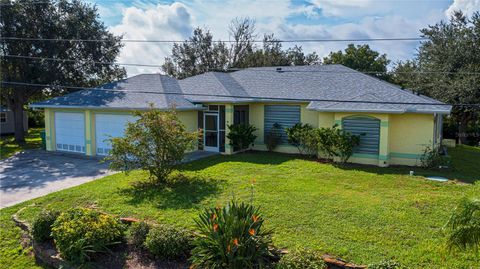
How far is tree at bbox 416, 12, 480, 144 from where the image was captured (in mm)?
24469

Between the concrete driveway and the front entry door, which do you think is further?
the front entry door

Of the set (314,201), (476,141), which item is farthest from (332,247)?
Result: (476,141)

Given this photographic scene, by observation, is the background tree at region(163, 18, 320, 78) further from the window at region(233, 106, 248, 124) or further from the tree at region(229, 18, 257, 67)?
the window at region(233, 106, 248, 124)

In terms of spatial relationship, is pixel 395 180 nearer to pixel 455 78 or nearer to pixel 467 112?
pixel 455 78

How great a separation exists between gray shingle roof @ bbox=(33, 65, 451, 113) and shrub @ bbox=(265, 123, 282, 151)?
5.19ft

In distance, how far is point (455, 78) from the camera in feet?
83.8

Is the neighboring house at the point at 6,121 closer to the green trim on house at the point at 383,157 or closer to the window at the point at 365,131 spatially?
the window at the point at 365,131

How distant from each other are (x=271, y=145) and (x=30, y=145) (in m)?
16.6

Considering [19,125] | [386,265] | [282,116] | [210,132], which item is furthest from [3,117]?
[386,265]

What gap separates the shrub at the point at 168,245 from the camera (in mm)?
7627

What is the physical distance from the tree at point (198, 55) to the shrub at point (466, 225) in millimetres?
36284

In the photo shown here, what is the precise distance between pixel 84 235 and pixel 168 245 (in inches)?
78.4

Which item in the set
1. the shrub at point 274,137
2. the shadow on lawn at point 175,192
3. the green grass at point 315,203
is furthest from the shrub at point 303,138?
the shadow on lawn at point 175,192

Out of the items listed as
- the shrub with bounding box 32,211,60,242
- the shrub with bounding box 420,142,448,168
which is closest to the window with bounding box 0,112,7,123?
the shrub with bounding box 32,211,60,242
